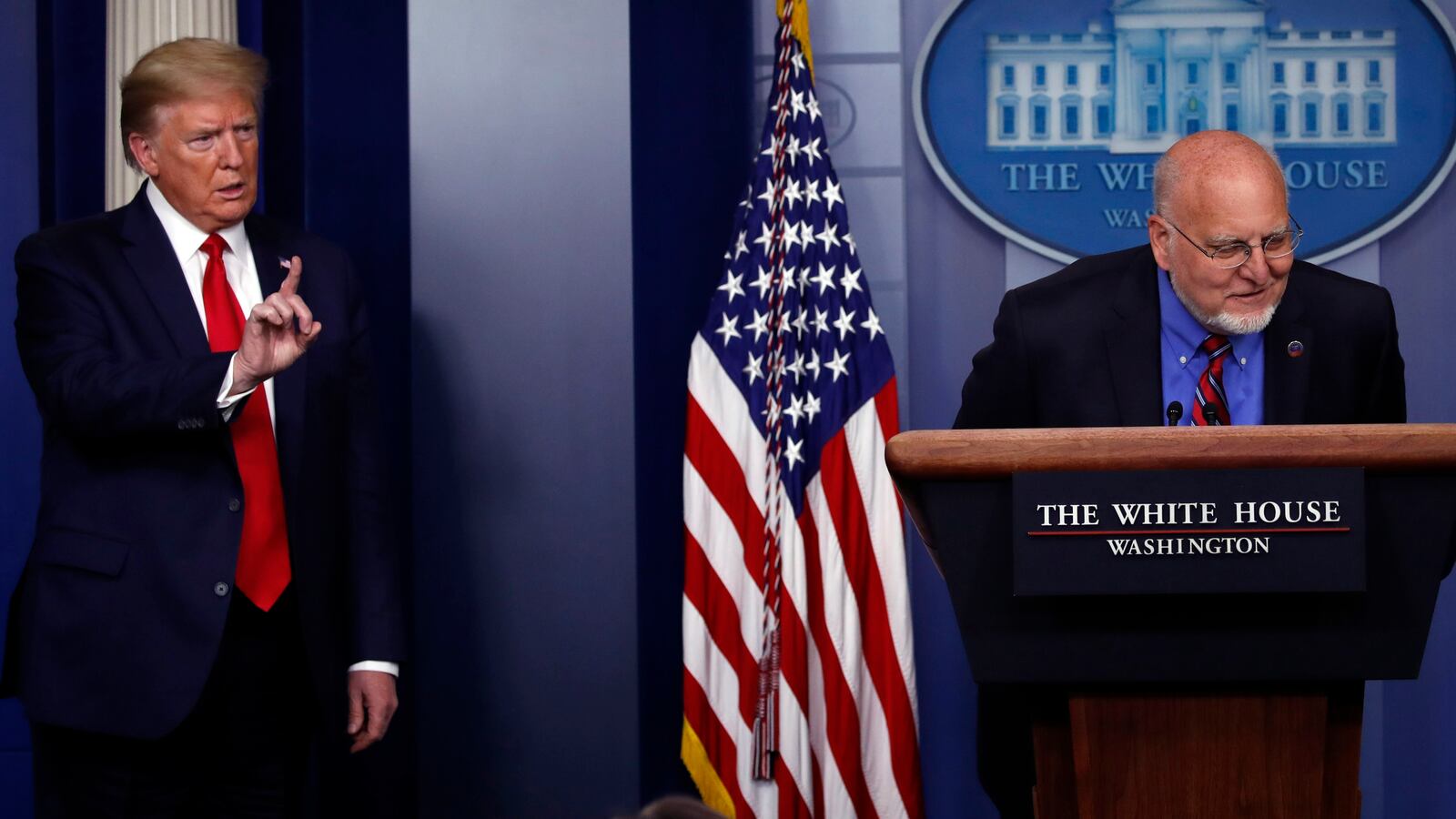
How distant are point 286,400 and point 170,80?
1.79 ft

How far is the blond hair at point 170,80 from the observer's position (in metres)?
2.38

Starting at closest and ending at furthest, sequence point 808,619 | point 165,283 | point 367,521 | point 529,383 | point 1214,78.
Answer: point 165,283 → point 367,521 → point 529,383 → point 808,619 → point 1214,78

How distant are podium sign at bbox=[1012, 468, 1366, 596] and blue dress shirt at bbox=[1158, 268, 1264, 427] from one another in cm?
74

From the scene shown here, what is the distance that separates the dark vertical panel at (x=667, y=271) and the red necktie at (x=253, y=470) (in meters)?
0.95

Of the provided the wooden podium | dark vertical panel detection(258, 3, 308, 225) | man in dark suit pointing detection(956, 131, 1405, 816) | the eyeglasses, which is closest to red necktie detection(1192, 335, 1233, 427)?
man in dark suit pointing detection(956, 131, 1405, 816)

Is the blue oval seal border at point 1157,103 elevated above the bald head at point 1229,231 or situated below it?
above

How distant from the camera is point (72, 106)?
341 cm

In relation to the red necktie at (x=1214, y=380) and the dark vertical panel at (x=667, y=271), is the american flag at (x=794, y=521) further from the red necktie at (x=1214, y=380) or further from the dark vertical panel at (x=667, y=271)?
the red necktie at (x=1214, y=380)

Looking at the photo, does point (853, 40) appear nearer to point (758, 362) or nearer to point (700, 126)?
point (700, 126)

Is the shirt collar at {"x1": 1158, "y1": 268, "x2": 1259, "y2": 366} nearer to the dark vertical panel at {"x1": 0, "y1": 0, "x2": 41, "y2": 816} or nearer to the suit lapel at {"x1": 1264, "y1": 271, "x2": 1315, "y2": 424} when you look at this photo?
the suit lapel at {"x1": 1264, "y1": 271, "x2": 1315, "y2": 424}

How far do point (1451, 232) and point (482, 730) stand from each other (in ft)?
8.84

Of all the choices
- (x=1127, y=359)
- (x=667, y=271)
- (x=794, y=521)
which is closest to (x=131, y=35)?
(x=667, y=271)

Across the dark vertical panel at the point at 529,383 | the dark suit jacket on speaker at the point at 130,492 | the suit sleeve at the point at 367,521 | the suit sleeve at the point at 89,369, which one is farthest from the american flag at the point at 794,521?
the suit sleeve at the point at 89,369

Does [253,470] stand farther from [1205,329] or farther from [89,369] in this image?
[1205,329]
